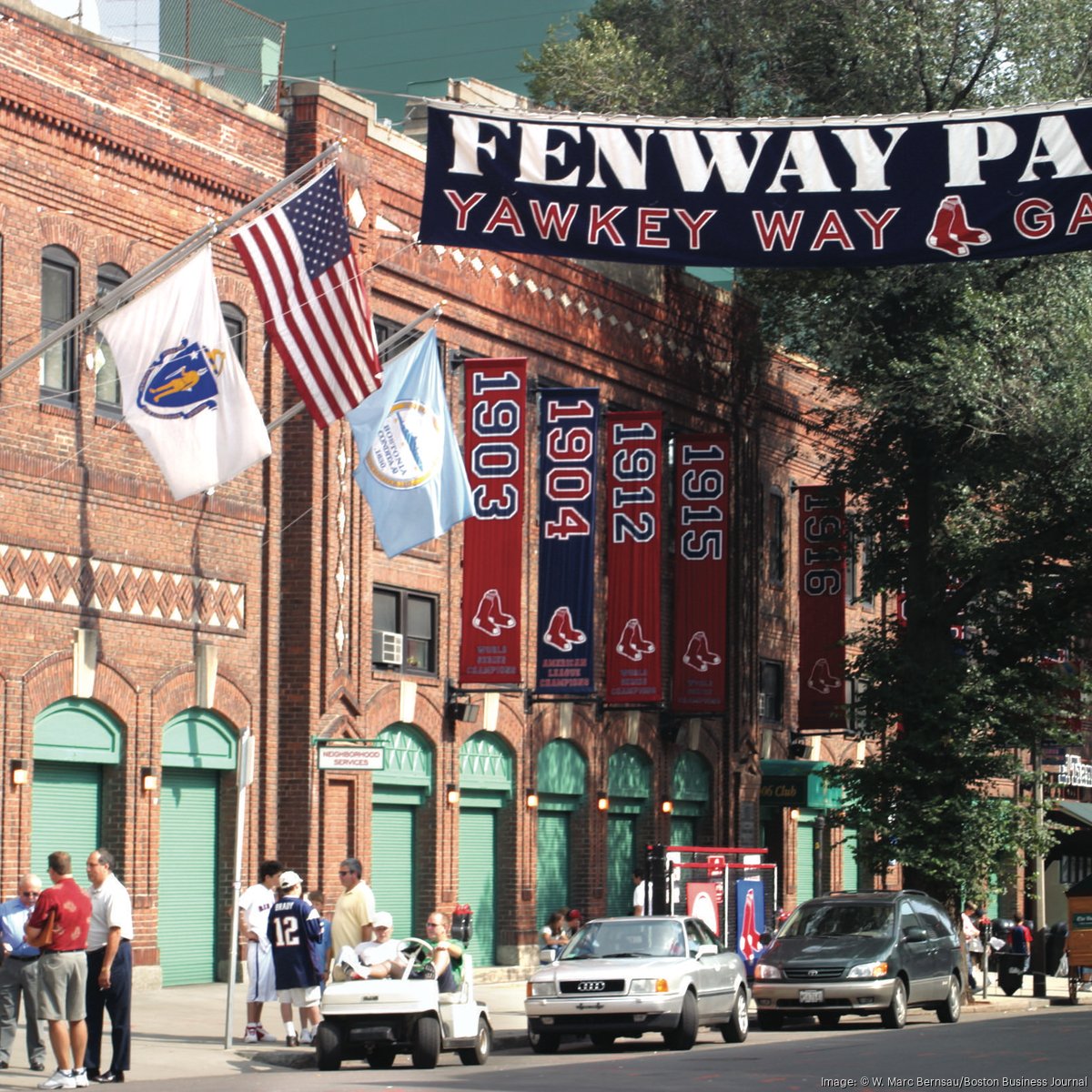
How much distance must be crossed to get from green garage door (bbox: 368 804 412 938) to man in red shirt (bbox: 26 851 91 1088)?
1297 cm

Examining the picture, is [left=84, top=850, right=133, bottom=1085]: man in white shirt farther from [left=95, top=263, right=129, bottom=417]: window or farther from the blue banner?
the blue banner

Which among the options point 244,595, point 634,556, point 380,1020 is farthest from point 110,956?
point 634,556

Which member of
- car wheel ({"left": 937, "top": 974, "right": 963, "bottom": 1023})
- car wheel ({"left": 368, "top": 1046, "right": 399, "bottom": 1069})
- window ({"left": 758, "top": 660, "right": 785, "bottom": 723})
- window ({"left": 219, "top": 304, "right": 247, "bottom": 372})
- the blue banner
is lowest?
car wheel ({"left": 937, "top": 974, "right": 963, "bottom": 1023})

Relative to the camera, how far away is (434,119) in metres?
24.4

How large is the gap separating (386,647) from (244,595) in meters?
3.25

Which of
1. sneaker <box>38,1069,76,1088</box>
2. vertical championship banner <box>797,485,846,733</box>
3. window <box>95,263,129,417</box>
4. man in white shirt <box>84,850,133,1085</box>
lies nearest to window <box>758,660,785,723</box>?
vertical championship banner <box>797,485,846,733</box>

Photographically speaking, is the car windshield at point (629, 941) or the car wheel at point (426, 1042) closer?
the car wheel at point (426, 1042)

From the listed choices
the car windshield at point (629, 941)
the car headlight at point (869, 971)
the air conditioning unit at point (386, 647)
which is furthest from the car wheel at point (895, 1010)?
the air conditioning unit at point (386, 647)

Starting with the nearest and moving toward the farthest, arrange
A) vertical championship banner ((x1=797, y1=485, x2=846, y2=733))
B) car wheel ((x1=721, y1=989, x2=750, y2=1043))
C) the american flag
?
the american flag, car wheel ((x1=721, y1=989, x2=750, y2=1043)), vertical championship banner ((x1=797, y1=485, x2=846, y2=733))

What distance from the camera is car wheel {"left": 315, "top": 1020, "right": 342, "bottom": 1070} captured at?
1953 cm

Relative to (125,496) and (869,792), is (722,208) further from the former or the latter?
(869,792)

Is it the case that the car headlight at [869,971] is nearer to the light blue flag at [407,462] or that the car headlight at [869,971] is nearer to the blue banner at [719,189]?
the light blue flag at [407,462]

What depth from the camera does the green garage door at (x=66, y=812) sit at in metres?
24.4

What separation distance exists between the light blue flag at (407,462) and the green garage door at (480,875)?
776cm
